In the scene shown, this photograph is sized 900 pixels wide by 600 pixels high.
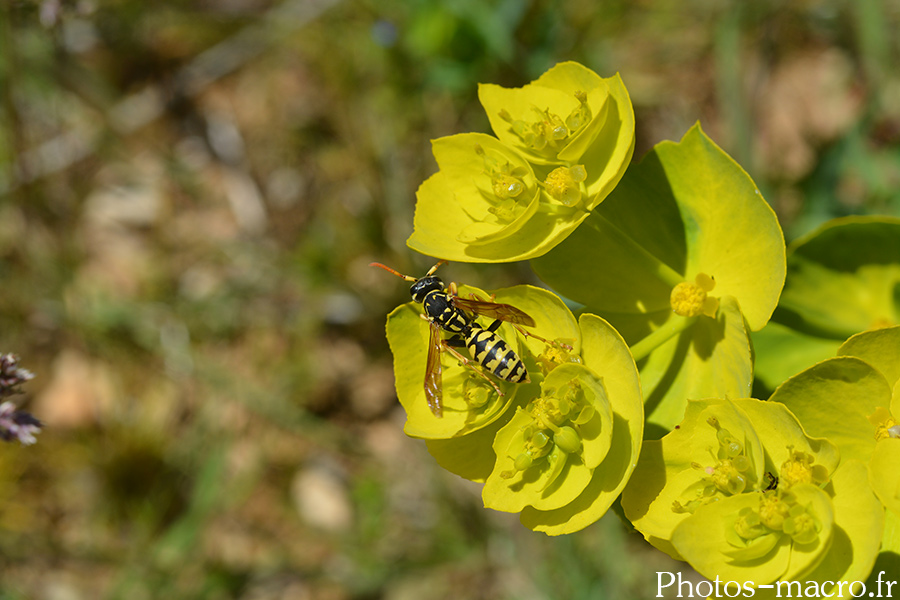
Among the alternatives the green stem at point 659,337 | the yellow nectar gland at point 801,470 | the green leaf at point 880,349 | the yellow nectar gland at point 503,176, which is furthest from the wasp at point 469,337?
the green leaf at point 880,349

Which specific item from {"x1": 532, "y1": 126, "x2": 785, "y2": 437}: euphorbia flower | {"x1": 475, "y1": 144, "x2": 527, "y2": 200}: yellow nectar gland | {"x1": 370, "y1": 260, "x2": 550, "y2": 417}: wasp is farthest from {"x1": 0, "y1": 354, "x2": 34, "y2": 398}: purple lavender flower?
{"x1": 532, "y1": 126, "x2": 785, "y2": 437}: euphorbia flower

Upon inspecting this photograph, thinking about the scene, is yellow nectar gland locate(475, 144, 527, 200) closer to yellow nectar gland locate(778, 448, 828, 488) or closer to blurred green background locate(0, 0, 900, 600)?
yellow nectar gland locate(778, 448, 828, 488)

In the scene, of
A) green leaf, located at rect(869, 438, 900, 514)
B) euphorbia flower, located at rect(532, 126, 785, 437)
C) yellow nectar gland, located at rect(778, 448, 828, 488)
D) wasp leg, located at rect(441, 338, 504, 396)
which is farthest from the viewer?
euphorbia flower, located at rect(532, 126, 785, 437)

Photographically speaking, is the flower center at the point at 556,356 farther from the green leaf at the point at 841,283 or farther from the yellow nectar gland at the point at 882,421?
the green leaf at the point at 841,283

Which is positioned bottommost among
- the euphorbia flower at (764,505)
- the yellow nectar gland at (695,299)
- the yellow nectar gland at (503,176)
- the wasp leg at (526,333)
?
the euphorbia flower at (764,505)

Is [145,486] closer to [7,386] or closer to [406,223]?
[406,223]

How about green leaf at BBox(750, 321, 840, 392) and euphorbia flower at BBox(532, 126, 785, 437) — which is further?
green leaf at BBox(750, 321, 840, 392)

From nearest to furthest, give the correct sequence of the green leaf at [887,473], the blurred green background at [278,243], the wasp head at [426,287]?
the green leaf at [887,473] < the wasp head at [426,287] < the blurred green background at [278,243]
